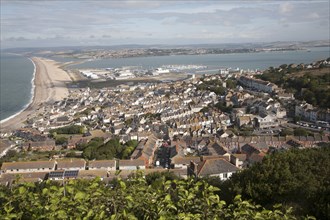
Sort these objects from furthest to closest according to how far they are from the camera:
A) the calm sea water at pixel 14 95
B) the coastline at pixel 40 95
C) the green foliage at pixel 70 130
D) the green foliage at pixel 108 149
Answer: the calm sea water at pixel 14 95 < the coastline at pixel 40 95 < the green foliage at pixel 70 130 < the green foliage at pixel 108 149

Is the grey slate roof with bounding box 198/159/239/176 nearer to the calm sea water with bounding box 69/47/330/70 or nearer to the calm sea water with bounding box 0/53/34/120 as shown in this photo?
the calm sea water with bounding box 0/53/34/120

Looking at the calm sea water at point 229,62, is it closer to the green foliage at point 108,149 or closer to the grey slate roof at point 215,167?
the green foliage at point 108,149

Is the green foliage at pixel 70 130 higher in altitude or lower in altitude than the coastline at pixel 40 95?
lower

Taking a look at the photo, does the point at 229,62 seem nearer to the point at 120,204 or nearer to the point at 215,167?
the point at 215,167

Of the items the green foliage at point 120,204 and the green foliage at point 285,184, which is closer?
the green foliage at point 120,204

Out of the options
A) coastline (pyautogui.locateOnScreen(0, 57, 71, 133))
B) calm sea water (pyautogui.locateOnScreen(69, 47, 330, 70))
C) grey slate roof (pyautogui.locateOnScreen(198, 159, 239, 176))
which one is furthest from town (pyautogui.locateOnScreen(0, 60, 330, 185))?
calm sea water (pyautogui.locateOnScreen(69, 47, 330, 70))

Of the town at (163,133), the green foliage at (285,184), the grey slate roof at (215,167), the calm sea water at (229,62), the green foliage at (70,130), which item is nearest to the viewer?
the green foliage at (285,184)

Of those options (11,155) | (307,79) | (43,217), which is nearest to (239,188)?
(43,217)

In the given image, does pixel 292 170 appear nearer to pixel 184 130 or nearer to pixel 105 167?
pixel 105 167

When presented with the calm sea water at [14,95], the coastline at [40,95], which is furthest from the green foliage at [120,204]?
the calm sea water at [14,95]
